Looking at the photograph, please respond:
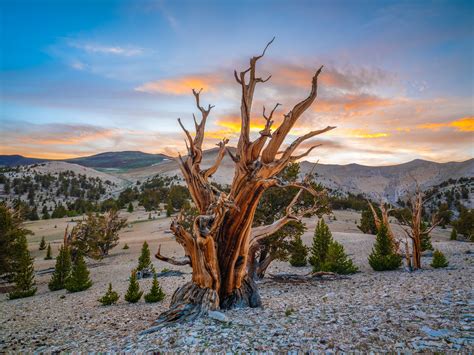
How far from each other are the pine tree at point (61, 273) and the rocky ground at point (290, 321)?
126cm

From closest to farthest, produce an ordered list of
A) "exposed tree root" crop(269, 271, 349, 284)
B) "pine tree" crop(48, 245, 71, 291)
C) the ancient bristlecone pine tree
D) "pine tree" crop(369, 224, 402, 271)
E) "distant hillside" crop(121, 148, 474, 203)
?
the ancient bristlecone pine tree
"exposed tree root" crop(269, 271, 349, 284)
"pine tree" crop(369, 224, 402, 271)
"pine tree" crop(48, 245, 71, 291)
"distant hillside" crop(121, 148, 474, 203)

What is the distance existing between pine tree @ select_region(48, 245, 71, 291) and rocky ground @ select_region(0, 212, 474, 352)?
1260 millimetres

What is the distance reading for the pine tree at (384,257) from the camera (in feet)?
49.2

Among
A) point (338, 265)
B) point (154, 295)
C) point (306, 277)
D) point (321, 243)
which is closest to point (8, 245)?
point (154, 295)

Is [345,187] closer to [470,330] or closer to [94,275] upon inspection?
[94,275]

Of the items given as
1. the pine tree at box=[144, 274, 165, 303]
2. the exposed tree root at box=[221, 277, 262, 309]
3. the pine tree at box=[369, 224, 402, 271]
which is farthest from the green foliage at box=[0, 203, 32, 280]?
the pine tree at box=[369, 224, 402, 271]

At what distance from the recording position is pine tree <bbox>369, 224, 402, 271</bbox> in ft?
49.2

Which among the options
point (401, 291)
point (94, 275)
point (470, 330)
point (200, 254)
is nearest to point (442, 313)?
point (470, 330)

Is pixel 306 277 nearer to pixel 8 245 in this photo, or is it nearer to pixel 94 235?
pixel 8 245

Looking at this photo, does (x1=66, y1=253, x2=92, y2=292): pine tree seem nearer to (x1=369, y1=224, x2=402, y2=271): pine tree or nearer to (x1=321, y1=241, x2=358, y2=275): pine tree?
(x1=321, y1=241, x2=358, y2=275): pine tree

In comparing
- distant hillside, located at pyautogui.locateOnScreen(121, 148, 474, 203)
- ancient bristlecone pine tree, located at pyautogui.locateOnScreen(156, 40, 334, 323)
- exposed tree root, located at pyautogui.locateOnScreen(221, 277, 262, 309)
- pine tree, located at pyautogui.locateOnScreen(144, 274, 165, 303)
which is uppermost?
distant hillside, located at pyautogui.locateOnScreen(121, 148, 474, 203)

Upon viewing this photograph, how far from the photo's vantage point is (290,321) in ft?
21.3

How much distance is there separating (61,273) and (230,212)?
12.8 m

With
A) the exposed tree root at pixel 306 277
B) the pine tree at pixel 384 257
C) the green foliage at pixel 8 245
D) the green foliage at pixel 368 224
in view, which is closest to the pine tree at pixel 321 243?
the pine tree at pixel 384 257
